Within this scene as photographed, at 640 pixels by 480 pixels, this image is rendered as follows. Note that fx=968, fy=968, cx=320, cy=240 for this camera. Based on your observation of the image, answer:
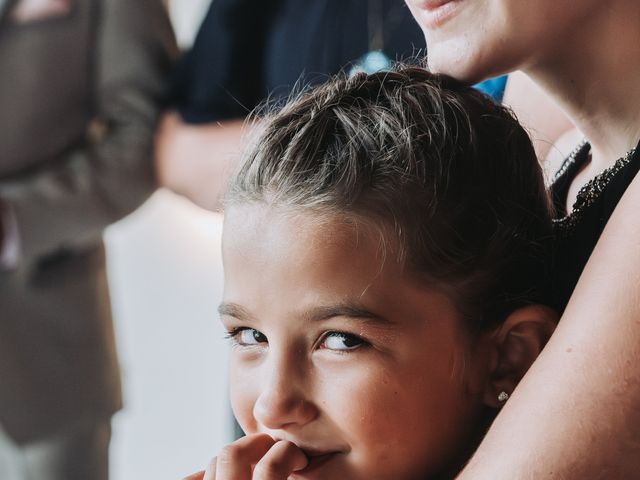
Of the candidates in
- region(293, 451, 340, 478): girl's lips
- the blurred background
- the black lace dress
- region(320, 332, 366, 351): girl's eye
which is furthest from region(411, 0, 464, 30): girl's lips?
the blurred background

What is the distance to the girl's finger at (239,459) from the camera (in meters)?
0.85

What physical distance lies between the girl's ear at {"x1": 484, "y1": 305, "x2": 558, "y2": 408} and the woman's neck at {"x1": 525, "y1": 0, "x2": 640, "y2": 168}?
0.75 feet

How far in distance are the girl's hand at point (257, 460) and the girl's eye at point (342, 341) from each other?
10cm

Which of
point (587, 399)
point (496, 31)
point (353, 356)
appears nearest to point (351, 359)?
point (353, 356)

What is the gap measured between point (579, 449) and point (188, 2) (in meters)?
2.85

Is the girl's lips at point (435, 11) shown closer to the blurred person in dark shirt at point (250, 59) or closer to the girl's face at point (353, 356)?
the girl's face at point (353, 356)

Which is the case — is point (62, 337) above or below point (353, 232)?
below

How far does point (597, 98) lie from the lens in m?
0.99

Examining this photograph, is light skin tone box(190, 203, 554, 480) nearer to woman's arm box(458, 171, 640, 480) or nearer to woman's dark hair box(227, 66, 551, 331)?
woman's dark hair box(227, 66, 551, 331)

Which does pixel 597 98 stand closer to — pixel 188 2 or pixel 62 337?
pixel 62 337

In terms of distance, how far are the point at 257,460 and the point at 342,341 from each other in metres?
0.13

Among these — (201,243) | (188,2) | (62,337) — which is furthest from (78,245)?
(188,2)

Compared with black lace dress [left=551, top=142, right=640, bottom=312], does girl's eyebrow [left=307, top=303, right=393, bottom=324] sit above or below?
below

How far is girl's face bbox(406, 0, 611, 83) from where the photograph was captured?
919mm
